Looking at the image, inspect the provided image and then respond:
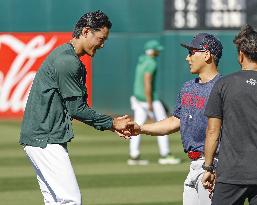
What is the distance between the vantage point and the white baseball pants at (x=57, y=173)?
27.7ft

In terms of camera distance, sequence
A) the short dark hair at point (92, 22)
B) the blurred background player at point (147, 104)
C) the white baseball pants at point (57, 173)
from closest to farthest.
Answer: the white baseball pants at point (57, 173)
the short dark hair at point (92, 22)
the blurred background player at point (147, 104)

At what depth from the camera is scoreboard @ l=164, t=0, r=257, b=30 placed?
2408 centimetres

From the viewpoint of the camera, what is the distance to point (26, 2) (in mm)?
24578

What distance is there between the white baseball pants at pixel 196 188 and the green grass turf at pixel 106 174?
3.95 metres

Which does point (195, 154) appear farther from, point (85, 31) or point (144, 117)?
point (144, 117)

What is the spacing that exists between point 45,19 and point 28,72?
160 centimetres

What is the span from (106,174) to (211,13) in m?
9.81

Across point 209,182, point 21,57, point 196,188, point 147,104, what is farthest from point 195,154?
point 21,57

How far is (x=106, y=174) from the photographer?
15070 millimetres

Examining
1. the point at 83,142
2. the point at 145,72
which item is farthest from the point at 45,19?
the point at 145,72

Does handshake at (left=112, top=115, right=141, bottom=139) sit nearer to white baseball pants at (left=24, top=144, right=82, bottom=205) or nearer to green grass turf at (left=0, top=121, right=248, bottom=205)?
white baseball pants at (left=24, top=144, right=82, bottom=205)

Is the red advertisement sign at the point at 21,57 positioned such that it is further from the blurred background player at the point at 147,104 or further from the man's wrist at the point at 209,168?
the man's wrist at the point at 209,168

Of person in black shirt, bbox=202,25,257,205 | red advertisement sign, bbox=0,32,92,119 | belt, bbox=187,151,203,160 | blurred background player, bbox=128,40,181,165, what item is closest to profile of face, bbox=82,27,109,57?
belt, bbox=187,151,203,160

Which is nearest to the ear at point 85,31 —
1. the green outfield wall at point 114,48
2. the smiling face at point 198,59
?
the smiling face at point 198,59
